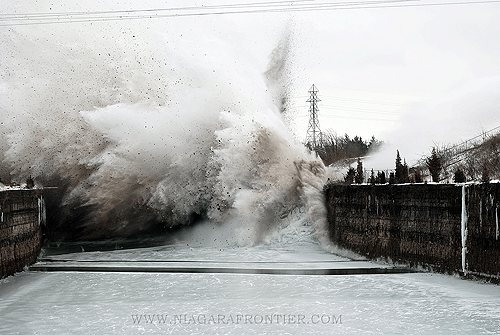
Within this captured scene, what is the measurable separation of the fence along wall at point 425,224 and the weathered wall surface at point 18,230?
12927 millimetres

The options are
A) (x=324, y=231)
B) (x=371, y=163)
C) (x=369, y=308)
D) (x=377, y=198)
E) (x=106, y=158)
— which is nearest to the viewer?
(x=369, y=308)

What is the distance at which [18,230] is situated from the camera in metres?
21.9

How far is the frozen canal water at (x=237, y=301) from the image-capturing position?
43.8 feet

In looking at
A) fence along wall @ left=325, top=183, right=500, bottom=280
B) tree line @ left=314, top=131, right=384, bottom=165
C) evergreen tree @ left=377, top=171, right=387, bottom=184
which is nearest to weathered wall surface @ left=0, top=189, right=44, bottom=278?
fence along wall @ left=325, top=183, right=500, bottom=280

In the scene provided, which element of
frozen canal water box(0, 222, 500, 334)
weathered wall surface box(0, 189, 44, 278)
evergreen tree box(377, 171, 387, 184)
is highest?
evergreen tree box(377, 171, 387, 184)

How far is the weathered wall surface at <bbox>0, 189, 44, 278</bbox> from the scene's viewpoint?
19.9 meters

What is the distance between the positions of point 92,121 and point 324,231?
13620mm

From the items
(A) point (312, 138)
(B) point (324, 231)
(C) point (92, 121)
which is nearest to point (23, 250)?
(C) point (92, 121)

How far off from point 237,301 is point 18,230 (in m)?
10.3

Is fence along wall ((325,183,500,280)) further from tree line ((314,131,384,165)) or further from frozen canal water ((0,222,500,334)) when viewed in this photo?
tree line ((314,131,384,165))

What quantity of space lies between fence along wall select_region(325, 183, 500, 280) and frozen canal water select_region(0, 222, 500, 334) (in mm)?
791

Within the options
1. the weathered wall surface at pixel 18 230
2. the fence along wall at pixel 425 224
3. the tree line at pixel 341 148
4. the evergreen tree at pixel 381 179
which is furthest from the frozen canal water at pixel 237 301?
the tree line at pixel 341 148

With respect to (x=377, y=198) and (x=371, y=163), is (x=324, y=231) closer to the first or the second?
(x=377, y=198)

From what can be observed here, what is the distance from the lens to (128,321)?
13.8 meters
